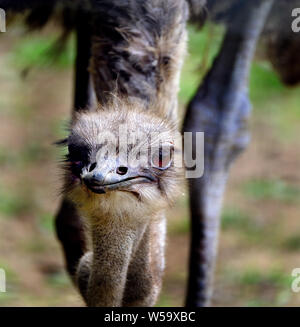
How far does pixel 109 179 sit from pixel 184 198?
1.05m

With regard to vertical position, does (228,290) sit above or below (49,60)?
below

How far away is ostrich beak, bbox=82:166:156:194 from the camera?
1.73 m

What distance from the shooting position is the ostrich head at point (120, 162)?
177cm

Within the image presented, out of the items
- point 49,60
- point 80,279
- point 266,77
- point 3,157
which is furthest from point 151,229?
point 266,77

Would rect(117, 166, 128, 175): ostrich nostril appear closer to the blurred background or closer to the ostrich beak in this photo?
the ostrich beak

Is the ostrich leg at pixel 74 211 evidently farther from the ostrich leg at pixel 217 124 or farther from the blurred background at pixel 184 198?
the ostrich leg at pixel 217 124

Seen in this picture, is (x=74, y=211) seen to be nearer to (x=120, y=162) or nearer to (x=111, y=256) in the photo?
(x=111, y=256)

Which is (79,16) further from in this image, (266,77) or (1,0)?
(266,77)

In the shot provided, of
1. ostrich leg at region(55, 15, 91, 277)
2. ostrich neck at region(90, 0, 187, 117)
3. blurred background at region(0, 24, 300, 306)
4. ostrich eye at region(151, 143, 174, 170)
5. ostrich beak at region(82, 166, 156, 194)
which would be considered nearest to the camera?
ostrich beak at region(82, 166, 156, 194)

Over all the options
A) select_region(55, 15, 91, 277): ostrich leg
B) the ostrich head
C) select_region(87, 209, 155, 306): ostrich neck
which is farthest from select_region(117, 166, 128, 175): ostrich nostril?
select_region(55, 15, 91, 277): ostrich leg

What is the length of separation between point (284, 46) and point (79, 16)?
95 cm

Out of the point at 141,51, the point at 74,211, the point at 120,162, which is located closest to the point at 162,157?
the point at 120,162

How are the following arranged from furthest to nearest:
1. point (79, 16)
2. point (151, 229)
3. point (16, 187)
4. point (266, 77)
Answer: point (266, 77) < point (16, 187) < point (79, 16) < point (151, 229)
